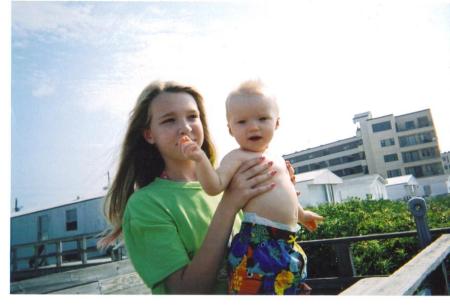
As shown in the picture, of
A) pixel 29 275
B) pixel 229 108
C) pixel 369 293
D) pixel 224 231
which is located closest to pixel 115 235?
pixel 224 231

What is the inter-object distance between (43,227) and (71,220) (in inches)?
33.8

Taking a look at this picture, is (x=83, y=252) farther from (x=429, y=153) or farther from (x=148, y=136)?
(x=429, y=153)

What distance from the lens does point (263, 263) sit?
3.18ft

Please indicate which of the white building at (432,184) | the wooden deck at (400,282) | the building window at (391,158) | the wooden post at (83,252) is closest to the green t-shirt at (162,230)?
the wooden deck at (400,282)

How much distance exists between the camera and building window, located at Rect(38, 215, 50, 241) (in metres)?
9.30

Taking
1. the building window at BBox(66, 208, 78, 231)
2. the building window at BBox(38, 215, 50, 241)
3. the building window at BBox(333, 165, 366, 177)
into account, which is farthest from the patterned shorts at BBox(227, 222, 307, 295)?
the building window at BBox(333, 165, 366, 177)

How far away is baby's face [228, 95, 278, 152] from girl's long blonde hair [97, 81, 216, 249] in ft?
0.47

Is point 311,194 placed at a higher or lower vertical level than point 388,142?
lower

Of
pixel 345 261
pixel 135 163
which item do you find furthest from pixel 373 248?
pixel 135 163

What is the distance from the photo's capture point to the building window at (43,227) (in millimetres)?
9305

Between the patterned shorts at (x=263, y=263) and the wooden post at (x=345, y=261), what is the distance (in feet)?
3.62

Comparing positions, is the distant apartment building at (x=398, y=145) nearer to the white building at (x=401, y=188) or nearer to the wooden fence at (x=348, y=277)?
the white building at (x=401, y=188)

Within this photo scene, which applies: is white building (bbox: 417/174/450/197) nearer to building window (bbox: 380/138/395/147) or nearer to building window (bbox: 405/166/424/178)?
building window (bbox: 405/166/424/178)
